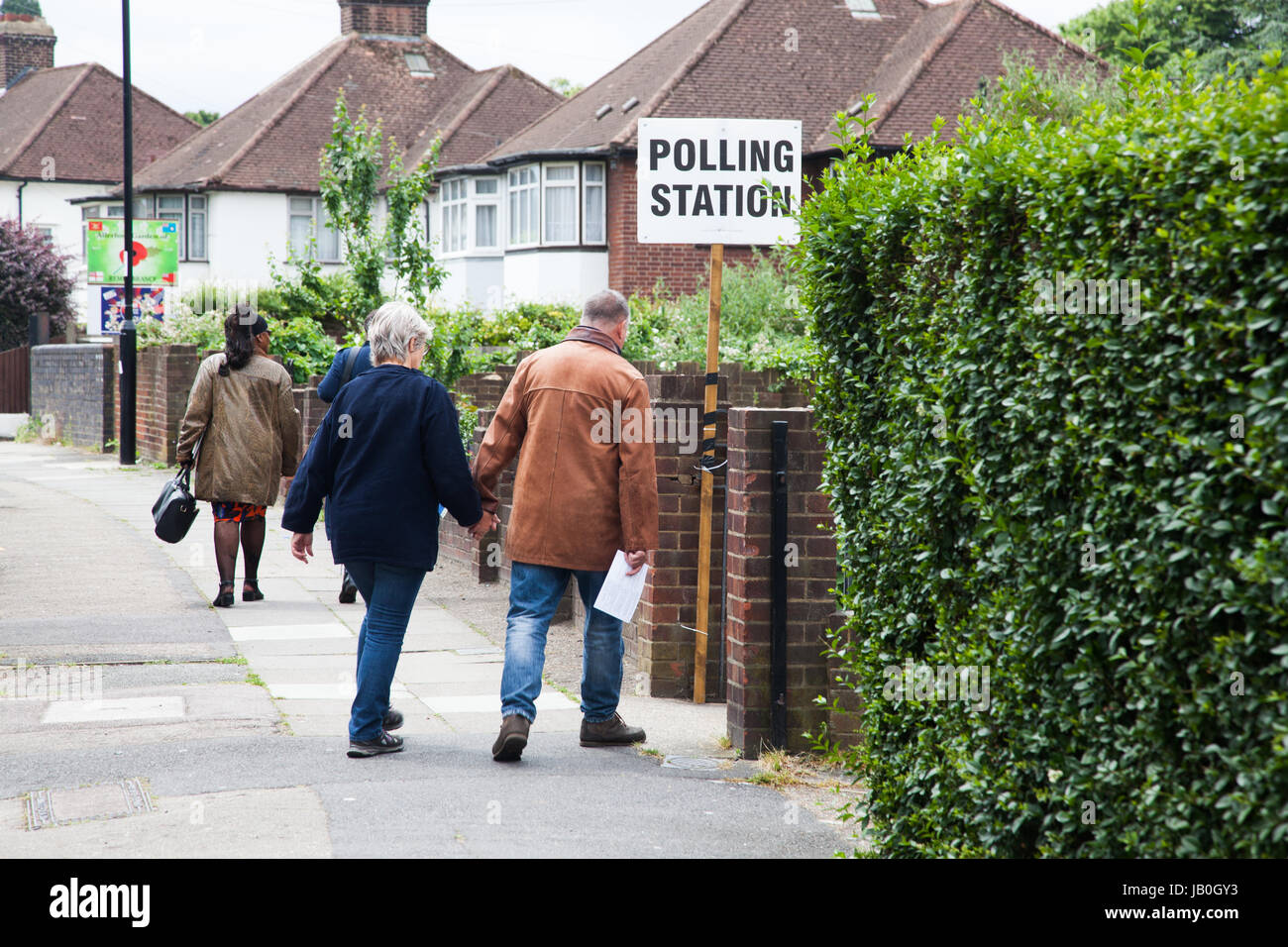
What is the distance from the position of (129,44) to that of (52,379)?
7.99 metres

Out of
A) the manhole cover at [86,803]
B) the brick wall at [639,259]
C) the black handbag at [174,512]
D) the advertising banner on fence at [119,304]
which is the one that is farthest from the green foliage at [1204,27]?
the manhole cover at [86,803]

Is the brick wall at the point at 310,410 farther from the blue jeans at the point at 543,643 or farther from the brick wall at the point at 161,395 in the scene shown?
the blue jeans at the point at 543,643

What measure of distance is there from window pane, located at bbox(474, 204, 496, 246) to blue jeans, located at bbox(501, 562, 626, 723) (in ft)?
109

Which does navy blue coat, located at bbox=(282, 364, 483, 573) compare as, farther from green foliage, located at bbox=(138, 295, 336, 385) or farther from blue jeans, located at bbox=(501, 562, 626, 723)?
green foliage, located at bbox=(138, 295, 336, 385)

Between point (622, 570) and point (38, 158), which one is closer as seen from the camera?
point (622, 570)

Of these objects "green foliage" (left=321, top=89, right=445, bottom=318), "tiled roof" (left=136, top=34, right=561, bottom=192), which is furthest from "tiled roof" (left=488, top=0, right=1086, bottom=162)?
"green foliage" (left=321, top=89, right=445, bottom=318)

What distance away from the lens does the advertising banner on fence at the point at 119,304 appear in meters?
24.0

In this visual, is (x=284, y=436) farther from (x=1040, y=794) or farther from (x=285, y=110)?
(x=285, y=110)

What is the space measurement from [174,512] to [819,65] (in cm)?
2662

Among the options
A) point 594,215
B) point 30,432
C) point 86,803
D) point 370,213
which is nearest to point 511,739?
point 86,803

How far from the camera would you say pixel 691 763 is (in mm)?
5844

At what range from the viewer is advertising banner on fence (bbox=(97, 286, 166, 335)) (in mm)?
24000

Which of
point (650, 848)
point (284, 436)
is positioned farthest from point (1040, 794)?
point (284, 436)
